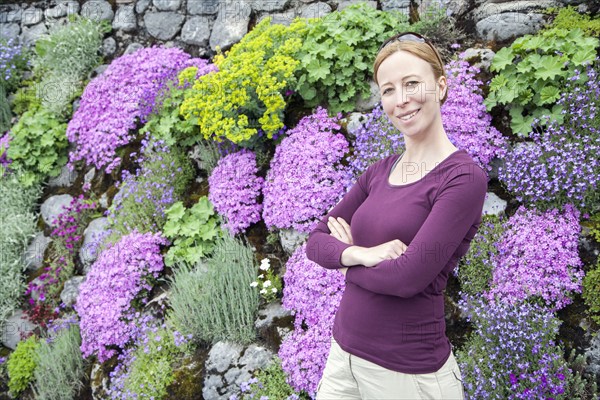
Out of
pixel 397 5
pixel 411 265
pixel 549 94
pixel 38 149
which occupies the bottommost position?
pixel 38 149

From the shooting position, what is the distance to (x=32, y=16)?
9320 mm

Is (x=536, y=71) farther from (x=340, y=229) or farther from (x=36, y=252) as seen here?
(x=36, y=252)

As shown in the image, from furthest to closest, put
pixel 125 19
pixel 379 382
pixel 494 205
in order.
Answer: pixel 125 19 < pixel 494 205 < pixel 379 382

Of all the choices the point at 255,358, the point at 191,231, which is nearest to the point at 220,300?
the point at 255,358

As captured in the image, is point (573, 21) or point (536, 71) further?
point (573, 21)

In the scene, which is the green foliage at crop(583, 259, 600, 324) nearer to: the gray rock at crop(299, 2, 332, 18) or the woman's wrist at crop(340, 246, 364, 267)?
the woman's wrist at crop(340, 246, 364, 267)

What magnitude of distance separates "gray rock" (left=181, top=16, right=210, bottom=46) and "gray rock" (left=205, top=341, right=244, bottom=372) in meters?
4.76

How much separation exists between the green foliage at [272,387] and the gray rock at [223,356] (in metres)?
0.31

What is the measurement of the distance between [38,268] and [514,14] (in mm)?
6421

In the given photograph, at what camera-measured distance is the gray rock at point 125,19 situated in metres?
8.29

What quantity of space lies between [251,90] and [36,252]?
12.2ft

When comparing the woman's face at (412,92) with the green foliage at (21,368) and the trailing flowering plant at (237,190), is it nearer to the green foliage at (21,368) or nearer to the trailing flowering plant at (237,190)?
the trailing flowering plant at (237,190)

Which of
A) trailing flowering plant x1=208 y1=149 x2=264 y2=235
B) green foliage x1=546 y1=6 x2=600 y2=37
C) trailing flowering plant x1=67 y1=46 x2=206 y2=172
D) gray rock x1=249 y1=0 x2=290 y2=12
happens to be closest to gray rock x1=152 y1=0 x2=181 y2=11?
trailing flowering plant x1=67 y1=46 x2=206 y2=172

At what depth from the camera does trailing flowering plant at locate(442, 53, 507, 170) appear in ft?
14.6
